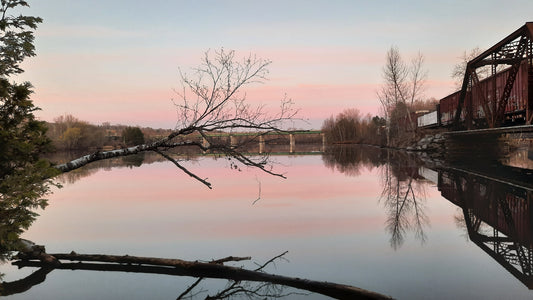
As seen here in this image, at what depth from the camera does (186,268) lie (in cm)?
739

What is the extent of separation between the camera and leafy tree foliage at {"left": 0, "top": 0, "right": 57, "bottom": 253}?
5.88m

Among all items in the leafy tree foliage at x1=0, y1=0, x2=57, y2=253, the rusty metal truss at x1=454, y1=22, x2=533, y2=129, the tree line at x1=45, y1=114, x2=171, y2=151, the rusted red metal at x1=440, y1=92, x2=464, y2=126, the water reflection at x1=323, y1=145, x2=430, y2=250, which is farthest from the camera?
the tree line at x1=45, y1=114, x2=171, y2=151

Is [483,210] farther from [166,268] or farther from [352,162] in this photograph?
[352,162]

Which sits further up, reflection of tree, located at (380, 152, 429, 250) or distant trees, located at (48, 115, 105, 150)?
distant trees, located at (48, 115, 105, 150)

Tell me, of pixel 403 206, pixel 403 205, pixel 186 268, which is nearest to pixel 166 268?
pixel 186 268

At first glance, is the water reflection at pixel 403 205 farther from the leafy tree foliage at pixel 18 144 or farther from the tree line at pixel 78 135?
the tree line at pixel 78 135

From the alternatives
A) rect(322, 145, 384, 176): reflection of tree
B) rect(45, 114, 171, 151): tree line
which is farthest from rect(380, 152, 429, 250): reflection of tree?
rect(45, 114, 171, 151): tree line

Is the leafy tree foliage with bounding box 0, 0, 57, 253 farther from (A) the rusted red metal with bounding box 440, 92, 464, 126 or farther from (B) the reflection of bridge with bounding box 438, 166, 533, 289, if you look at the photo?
(A) the rusted red metal with bounding box 440, 92, 464, 126

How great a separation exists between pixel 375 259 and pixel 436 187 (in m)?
11.8

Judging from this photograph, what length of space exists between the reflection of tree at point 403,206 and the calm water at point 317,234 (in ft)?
0.13

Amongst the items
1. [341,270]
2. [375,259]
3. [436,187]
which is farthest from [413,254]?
[436,187]

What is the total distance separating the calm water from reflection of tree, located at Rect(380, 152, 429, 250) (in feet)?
0.13

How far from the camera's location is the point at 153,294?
258 inches

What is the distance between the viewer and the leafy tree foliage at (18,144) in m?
5.88
